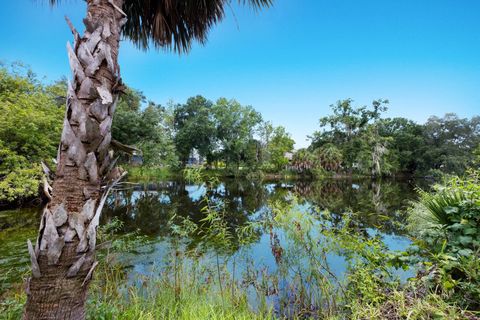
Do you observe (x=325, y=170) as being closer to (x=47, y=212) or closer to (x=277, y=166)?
(x=277, y=166)

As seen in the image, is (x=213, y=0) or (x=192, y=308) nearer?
(x=192, y=308)

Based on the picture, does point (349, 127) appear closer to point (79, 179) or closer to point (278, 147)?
point (278, 147)

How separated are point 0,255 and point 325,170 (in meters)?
35.2

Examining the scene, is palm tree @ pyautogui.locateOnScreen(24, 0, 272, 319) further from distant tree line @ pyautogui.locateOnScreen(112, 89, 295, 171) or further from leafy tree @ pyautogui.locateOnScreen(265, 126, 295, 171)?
leafy tree @ pyautogui.locateOnScreen(265, 126, 295, 171)

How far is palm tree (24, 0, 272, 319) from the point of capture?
1.26 meters

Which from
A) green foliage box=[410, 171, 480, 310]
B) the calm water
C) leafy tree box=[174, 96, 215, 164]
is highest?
leafy tree box=[174, 96, 215, 164]

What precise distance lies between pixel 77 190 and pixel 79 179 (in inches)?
2.8

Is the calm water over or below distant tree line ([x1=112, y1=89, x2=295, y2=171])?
below

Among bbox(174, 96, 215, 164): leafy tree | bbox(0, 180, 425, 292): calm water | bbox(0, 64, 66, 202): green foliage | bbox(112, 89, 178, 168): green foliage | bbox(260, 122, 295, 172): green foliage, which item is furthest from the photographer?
bbox(260, 122, 295, 172): green foliage

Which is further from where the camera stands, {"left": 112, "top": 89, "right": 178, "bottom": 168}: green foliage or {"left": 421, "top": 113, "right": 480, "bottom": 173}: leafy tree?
{"left": 421, "top": 113, "right": 480, "bottom": 173}: leafy tree

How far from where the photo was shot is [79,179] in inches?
53.4

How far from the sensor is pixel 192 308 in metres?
2.39

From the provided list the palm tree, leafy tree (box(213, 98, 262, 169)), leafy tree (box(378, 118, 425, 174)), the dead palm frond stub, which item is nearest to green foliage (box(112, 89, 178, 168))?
leafy tree (box(213, 98, 262, 169))

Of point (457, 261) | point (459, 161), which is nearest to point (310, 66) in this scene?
point (457, 261)
